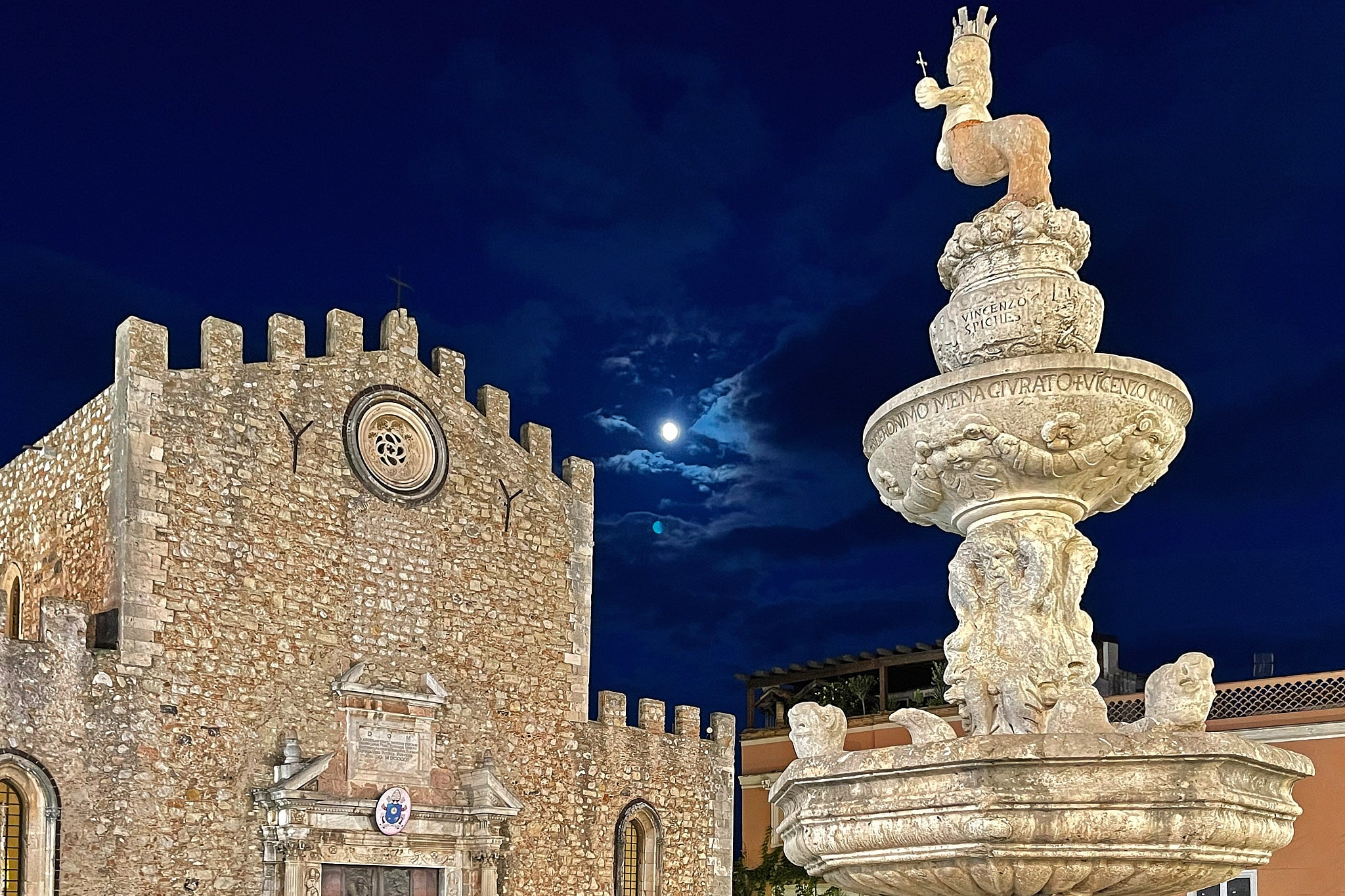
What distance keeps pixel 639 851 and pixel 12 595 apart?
9.58 meters

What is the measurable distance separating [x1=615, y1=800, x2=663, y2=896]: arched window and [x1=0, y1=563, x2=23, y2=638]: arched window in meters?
8.77

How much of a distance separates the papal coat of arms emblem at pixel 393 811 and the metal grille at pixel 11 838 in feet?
14.2

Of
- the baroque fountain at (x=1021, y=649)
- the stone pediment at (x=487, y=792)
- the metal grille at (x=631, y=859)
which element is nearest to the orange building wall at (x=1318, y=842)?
the metal grille at (x=631, y=859)

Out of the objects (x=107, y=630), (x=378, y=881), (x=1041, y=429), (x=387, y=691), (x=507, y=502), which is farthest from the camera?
(x=507, y=502)

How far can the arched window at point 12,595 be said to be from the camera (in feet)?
58.6

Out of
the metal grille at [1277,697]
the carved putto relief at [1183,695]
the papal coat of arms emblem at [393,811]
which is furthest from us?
the metal grille at [1277,697]

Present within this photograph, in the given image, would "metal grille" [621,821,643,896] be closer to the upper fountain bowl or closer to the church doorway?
the church doorway

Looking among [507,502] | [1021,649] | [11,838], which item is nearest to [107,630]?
[11,838]

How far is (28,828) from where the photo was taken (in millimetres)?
14352

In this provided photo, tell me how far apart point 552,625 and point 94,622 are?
673 centimetres

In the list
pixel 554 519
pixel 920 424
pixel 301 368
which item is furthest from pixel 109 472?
pixel 920 424

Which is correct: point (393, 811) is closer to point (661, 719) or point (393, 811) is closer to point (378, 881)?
point (378, 881)

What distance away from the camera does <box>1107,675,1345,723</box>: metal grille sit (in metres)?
19.7

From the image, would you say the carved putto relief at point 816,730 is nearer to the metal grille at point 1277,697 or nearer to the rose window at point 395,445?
the rose window at point 395,445
